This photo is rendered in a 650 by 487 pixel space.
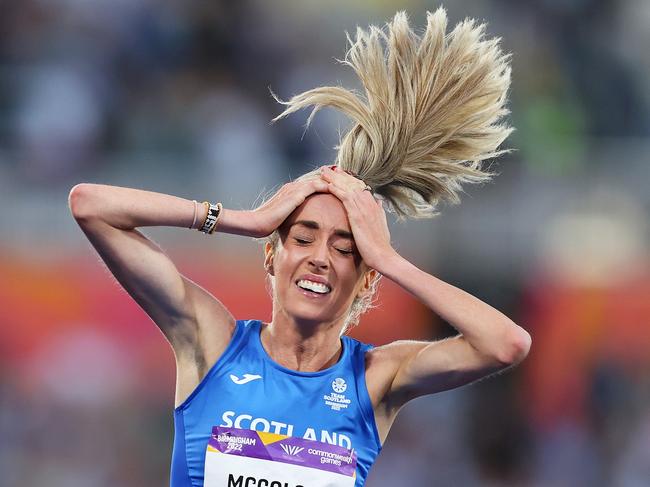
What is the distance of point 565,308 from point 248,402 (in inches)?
200

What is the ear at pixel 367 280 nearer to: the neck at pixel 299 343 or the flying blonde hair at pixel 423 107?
the neck at pixel 299 343

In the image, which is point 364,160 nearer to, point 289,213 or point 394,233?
point 289,213

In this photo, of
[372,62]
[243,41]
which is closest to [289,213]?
[372,62]

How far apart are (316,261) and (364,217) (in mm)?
244

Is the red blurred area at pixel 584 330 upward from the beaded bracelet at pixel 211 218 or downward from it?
upward

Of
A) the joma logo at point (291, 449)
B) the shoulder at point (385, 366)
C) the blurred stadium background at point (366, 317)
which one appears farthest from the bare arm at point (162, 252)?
the blurred stadium background at point (366, 317)

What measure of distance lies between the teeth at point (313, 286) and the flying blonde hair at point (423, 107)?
1.88 ft

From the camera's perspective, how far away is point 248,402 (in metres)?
4.15

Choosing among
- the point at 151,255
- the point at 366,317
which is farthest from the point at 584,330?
the point at 151,255

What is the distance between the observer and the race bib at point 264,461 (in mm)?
4039

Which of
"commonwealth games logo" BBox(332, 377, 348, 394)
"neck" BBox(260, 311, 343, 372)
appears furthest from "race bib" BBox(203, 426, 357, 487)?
"neck" BBox(260, 311, 343, 372)

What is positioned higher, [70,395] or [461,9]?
[461,9]

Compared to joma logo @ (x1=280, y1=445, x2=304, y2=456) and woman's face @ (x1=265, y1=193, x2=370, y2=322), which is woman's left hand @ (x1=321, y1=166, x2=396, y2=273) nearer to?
woman's face @ (x1=265, y1=193, x2=370, y2=322)

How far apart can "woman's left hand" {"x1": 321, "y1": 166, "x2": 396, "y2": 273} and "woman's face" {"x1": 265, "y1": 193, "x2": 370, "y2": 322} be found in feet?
0.16
